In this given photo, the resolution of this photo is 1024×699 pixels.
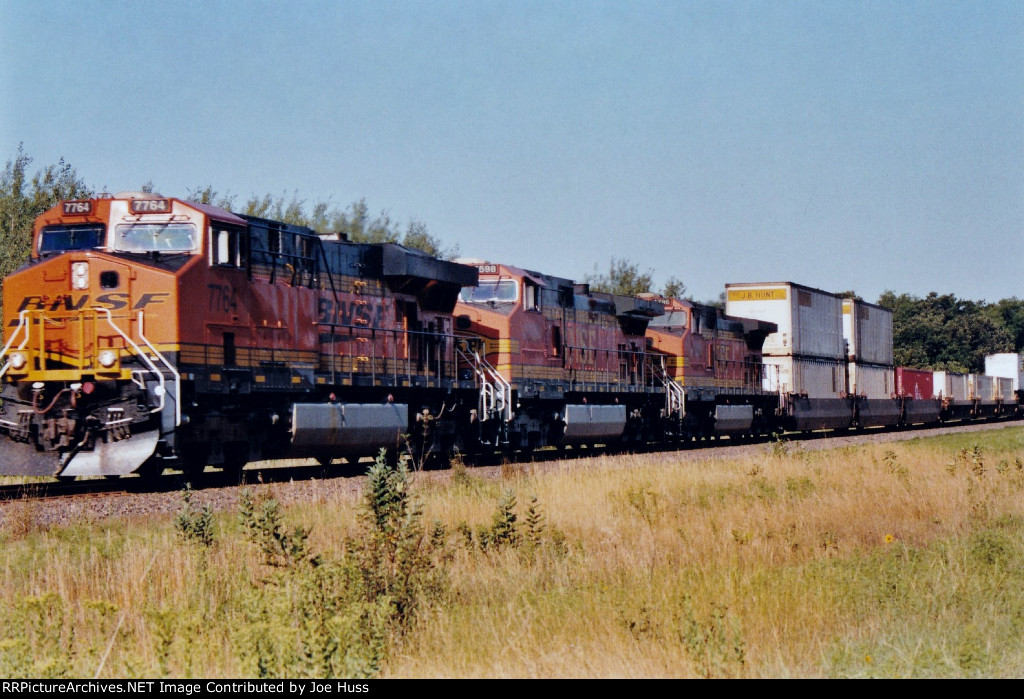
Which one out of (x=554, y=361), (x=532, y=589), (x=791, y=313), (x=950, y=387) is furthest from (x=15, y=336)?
(x=950, y=387)

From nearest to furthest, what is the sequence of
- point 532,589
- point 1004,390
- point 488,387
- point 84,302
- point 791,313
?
point 532,589
point 84,302
point 488,387
point 791,313
point 1004,390

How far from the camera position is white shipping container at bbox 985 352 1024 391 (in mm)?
61072

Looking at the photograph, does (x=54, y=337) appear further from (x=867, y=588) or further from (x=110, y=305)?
(x=867, y=588)

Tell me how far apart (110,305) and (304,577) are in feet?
28.6

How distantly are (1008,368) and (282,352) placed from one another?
53275 millimetres

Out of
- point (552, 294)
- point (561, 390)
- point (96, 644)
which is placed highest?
point (552, 294)

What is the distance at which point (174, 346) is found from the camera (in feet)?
50.3

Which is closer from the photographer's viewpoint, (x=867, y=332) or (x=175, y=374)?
(x=175, y=374)

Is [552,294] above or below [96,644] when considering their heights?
above

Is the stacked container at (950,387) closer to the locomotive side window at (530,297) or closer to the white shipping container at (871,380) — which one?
the white shipping container at (871,380)

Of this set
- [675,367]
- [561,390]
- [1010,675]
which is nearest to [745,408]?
[675,367]

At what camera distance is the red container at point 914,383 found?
45.7m

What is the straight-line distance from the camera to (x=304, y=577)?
8.04m

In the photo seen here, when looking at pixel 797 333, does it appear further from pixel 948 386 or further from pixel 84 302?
pixel 84 302
